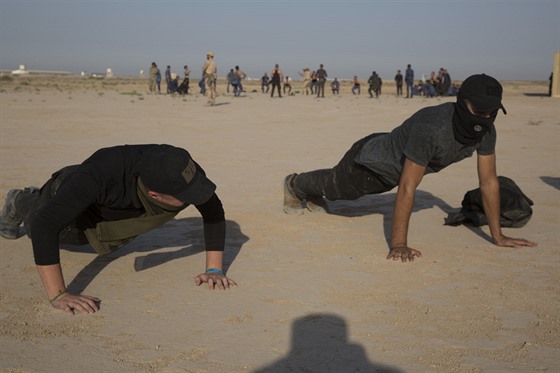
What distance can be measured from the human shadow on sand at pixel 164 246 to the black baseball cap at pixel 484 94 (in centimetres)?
230

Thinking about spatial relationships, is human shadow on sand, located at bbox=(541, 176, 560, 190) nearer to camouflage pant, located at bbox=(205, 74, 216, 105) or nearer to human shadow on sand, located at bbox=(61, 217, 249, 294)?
human shadow on sand, located at bbox=(61, 217, 249, 294)

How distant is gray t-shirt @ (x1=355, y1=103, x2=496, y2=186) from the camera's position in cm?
486

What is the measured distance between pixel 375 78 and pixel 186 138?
23.5 m

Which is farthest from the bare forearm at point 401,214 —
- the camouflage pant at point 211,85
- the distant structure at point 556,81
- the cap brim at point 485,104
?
the distant structure at point 556,81

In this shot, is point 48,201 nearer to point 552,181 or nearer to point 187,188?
point 187,188

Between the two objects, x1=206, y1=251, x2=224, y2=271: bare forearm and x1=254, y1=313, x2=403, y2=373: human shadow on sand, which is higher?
x1=206, y1=251, x2=224, y2=271: bare forearm

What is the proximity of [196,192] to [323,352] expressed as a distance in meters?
1.18

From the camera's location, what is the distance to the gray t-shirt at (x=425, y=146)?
4.86 meters

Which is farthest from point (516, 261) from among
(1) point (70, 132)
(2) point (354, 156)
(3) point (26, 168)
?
(1) point (70, 132)

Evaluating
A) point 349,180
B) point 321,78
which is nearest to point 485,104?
point 349,180

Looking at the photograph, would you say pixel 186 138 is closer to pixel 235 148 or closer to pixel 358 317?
pixel 235 148

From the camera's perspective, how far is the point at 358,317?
3895 millimetres

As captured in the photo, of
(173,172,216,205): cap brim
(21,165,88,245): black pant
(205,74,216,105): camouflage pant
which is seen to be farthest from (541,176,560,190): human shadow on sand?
(205,74,216,105): camouflage pant

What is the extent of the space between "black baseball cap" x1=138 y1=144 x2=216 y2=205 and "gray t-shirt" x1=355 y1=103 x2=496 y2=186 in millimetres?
1955
